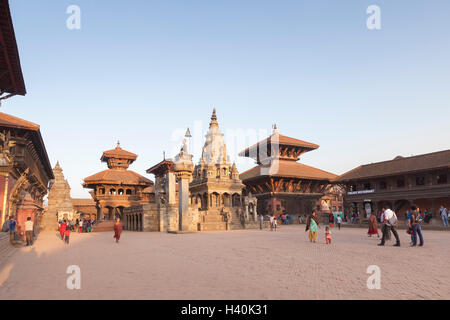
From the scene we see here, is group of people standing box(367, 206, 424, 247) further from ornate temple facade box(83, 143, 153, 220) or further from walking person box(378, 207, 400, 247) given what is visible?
ornate temple facade box(83, 143, 153, 220)

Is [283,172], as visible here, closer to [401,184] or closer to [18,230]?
[401,184]

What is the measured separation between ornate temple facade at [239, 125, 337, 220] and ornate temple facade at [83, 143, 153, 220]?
15.6 meters

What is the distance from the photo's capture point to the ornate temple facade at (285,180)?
40.2 meters

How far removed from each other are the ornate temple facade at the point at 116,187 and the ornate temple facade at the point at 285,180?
15.6 meters

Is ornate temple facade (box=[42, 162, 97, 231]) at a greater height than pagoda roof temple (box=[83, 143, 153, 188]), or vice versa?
pagoda roof temple (box=[83, 143, 153, 188])

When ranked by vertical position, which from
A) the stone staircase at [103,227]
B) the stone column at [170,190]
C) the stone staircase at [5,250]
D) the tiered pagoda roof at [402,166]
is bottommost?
the stone staircase at [103,227]

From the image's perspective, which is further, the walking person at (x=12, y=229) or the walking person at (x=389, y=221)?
the walking person at (x=12, y=229)

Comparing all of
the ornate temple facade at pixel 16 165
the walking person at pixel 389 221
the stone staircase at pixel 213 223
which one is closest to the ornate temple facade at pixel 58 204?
the ornate temple facade at pixel 16 165

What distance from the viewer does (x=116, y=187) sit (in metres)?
47.1

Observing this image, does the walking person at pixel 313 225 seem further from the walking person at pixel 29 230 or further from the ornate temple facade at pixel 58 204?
the ornate temple facade at pixel 58 204

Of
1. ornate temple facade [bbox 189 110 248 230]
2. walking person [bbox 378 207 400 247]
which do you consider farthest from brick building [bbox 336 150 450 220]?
walking person [bbox 378 207 400 247]

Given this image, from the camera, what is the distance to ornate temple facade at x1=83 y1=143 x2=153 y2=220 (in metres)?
45.9

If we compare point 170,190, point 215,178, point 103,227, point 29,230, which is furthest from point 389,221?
point 103,227
